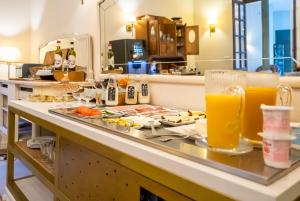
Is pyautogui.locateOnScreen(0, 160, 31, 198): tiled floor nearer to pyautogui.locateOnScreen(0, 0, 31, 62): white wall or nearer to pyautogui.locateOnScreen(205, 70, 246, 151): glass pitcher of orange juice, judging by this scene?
pyautogui.locateOnScreen(205, 70, 246, 151): glass pitcher of orange juice

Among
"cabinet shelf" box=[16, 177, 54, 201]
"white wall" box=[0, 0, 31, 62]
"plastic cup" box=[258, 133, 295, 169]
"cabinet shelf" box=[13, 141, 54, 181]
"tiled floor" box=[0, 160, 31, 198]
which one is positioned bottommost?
"tiled floor" box=[0, 160, 31, 198]

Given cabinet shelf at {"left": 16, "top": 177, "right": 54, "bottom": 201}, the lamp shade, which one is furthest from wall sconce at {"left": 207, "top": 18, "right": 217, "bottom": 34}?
the lamp shade

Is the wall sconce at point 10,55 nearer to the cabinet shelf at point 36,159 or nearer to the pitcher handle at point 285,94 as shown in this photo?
the cabinet shelf at point 36,159

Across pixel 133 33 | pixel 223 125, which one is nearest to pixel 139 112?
pixel 223 125

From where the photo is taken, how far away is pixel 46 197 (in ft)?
5.62

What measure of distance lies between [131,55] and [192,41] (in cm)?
59

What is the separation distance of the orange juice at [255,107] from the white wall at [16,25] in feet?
14.3

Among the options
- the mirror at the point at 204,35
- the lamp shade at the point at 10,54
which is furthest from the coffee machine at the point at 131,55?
the lamp shade at the point at 10,54

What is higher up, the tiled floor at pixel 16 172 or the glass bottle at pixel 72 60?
the glass bottle at pixel 72 60

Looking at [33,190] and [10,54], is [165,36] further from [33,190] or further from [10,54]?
[10,54]

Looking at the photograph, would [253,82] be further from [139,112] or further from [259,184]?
[139,112]

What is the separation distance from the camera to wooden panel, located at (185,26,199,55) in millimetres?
1459

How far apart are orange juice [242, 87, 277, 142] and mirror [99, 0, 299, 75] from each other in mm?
398

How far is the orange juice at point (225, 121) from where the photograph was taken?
69 cm
